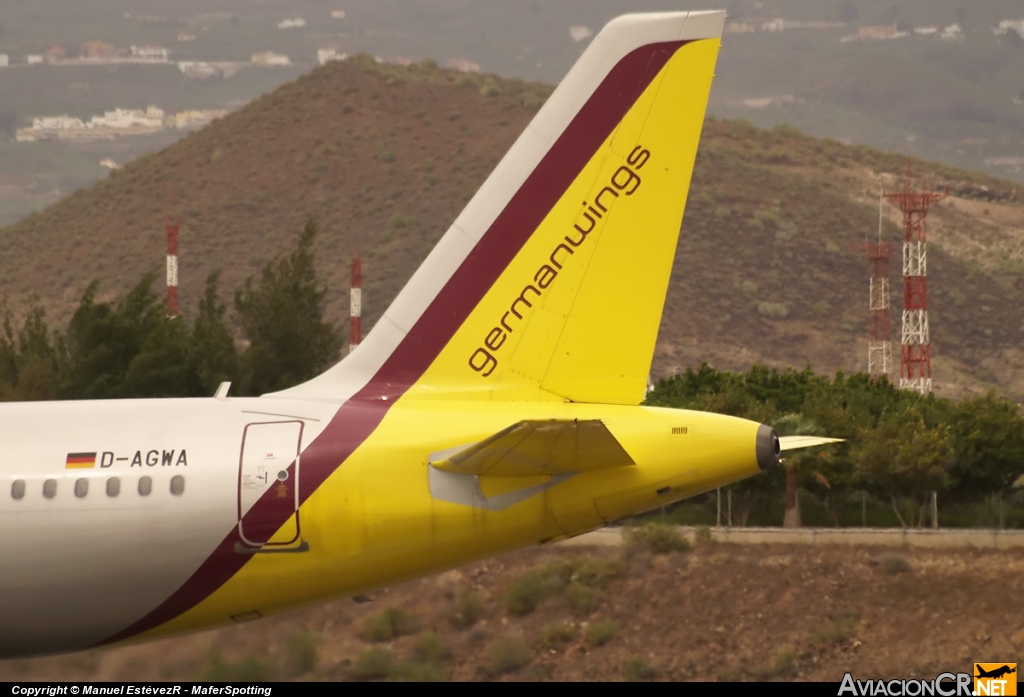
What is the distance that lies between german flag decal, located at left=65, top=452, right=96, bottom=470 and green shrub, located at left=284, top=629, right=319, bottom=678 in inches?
142

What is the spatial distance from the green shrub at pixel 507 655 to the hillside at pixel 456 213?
9144 centimetres

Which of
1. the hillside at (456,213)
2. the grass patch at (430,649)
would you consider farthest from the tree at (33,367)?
the hillside at (456,213)

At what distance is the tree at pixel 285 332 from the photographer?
6200 cm

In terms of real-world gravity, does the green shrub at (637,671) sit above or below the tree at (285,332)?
below

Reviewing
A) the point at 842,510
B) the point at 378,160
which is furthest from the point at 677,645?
the point at 378,160

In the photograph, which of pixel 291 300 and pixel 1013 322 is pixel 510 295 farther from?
pixel 1013 322

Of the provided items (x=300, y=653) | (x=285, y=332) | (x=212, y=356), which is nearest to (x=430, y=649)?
(x=300, y=653)

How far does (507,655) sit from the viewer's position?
2745 centimetres

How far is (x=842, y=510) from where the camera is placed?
55531 mm

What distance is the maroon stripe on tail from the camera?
1819 centimetres

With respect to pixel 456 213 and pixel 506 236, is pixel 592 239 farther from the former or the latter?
pixel 456 213

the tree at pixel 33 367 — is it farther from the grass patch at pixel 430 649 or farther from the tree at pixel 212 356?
the grass patch at pixel 430 649

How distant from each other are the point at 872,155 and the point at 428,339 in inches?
6607

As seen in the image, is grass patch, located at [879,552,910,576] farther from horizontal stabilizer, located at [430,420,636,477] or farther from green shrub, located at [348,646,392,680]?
horizontal stabilizer, located at [430,420,636,477]
